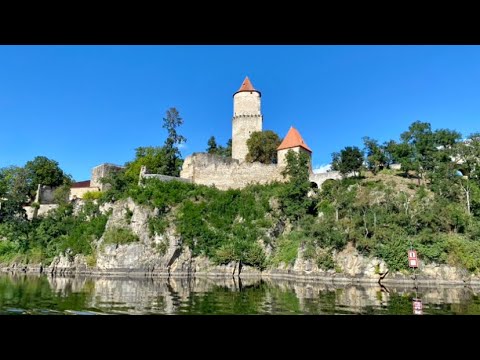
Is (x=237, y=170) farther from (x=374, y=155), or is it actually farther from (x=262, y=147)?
(x=374, y=155)

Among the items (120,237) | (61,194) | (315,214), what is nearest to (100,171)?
(61,194)

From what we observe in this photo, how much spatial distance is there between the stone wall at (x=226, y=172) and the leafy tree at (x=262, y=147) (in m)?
3.15

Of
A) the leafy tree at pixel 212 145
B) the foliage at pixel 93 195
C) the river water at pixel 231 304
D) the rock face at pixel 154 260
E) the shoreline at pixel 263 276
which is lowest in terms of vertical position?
the river water at pixel 231 304

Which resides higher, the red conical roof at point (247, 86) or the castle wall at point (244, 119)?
the red conical roof at point (247, 86)

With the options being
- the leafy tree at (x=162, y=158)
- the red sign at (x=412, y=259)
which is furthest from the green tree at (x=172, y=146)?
the red sign at (x=412, y=259)

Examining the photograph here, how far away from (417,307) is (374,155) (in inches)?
1041

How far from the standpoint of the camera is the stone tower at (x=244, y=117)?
4597 cm

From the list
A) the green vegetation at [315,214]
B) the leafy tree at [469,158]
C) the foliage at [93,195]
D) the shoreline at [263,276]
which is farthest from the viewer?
the foliage at [93,195]

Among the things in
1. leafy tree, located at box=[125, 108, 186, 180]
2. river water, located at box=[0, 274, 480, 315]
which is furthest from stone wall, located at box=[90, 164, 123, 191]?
river water, located at box=[0, 274, 480, 315]

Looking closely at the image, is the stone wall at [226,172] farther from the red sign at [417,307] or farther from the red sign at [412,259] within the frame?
the red sign at [417,307]
